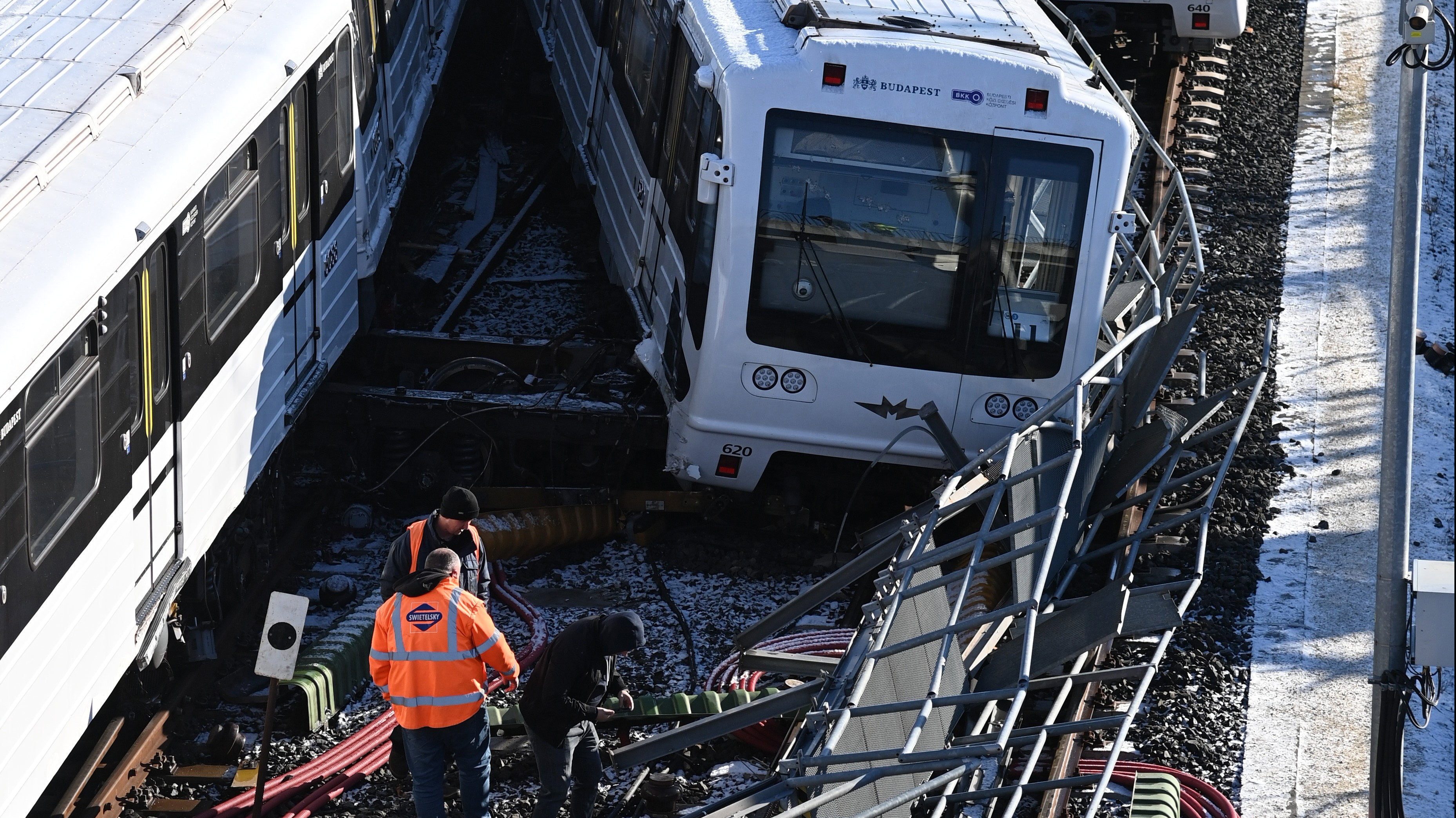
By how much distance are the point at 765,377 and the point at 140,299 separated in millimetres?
3410

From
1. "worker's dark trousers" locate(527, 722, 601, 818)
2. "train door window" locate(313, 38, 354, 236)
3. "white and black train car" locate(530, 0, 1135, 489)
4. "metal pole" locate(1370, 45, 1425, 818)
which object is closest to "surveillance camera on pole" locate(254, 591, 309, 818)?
"worker's dark trousers" locate(527, 722, 601, 818)

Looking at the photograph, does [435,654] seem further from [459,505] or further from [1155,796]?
[1155,796]

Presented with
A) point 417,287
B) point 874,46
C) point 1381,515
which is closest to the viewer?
point 1381,515

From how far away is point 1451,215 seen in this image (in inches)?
A: 603

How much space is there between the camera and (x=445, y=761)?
7297 millimetres

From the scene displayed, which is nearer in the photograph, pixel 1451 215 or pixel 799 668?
pixel 799 668

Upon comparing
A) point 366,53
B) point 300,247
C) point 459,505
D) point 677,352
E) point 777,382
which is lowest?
point 459,505

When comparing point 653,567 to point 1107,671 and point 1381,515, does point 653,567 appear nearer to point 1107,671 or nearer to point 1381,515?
point 1107,671

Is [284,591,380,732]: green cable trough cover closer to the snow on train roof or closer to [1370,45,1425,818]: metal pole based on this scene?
the snow on train roof

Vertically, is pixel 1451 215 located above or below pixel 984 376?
above

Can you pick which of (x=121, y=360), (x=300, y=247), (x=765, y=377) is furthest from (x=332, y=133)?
(x=121, y=360)

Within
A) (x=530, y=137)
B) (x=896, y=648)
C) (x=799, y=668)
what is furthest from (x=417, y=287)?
(x=896, y=648)

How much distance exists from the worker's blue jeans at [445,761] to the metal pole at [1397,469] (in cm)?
349

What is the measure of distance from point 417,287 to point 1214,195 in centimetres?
645
